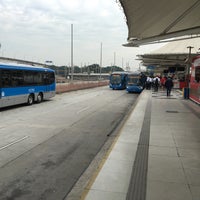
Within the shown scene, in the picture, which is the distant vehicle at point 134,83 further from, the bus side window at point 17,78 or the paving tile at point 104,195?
the paving tile at point 104,195

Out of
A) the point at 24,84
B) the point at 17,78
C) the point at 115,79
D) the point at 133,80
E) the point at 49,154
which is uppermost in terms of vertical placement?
the point at 17,78

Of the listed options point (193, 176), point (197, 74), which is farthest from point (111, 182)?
point (197, 74)

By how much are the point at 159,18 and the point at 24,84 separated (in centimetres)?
1020

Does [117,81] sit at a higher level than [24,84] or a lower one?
lower

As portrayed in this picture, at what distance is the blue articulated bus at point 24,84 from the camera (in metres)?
18.3

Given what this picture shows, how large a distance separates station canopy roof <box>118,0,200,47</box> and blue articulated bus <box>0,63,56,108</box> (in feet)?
24.3

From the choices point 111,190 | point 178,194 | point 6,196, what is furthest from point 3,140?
point 178,194

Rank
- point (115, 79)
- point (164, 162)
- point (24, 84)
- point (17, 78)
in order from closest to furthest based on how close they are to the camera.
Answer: point (164, 162), point (17, 78), point (24, 84), point (115, 79)

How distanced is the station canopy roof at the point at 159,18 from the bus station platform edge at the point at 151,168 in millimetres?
5070

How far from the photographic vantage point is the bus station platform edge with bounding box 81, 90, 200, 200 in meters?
5.08

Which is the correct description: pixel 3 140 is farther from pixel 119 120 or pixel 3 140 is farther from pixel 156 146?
pixel 119 120

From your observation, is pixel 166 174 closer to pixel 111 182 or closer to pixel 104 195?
pixel 111 182

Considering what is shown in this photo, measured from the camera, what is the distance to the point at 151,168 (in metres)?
6.44

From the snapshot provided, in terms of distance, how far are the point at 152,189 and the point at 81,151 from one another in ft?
12.7
